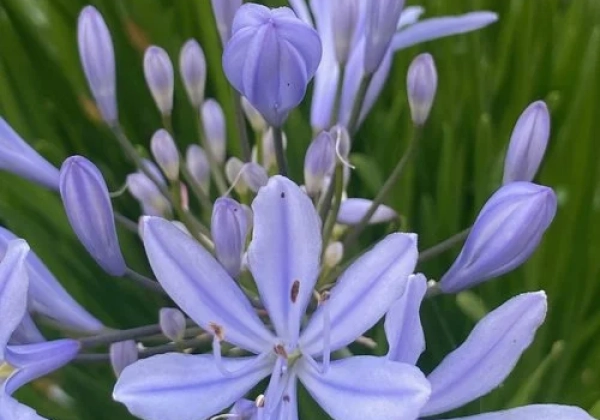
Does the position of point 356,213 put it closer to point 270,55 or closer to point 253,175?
point 253,175

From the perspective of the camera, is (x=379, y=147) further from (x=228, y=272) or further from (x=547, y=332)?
(x=228, y=272)

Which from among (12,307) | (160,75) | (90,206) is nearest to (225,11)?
(160,75)

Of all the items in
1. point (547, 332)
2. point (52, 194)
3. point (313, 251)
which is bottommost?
point (547, 332)

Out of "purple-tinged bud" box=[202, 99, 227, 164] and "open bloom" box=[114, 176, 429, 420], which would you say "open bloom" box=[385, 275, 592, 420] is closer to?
"open bloom" box=[114, 176, 429, 420]

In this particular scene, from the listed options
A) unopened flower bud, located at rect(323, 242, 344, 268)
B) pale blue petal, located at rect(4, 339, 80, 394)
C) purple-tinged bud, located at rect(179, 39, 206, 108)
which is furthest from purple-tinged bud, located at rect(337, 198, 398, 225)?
pale blue petal, located at rect(4, 339, 80, 394)

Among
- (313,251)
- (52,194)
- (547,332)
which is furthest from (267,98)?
(547,332)
